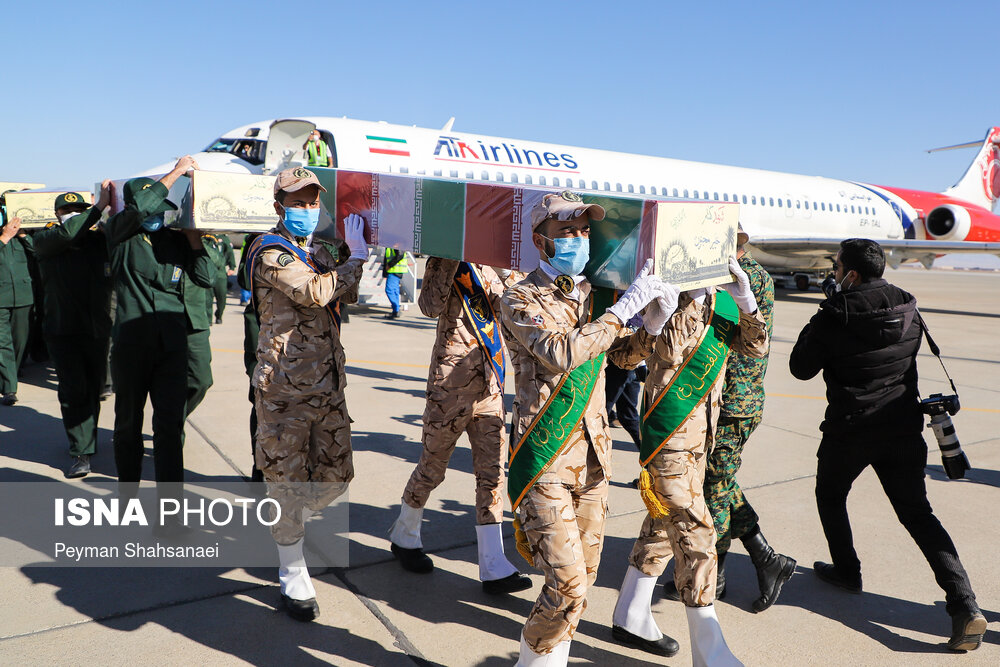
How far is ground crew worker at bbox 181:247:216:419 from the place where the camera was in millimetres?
4703

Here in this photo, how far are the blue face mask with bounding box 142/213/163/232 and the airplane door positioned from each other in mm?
10376

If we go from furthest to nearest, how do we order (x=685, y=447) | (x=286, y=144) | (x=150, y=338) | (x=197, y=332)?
(x=286, y=144) → (x=197, y=332) → (x=150, y=338) → (x=685, y=447)

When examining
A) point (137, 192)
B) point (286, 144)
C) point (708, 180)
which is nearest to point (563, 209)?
point (137, 192)

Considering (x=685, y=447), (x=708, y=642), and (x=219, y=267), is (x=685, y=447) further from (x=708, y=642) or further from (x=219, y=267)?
(x=219, y=267)

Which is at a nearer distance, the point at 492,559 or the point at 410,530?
the point at 492,559

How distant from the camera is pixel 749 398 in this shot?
12.3 feet

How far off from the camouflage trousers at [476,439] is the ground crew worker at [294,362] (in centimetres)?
60

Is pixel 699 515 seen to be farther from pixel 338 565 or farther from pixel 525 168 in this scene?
pixel 525 168

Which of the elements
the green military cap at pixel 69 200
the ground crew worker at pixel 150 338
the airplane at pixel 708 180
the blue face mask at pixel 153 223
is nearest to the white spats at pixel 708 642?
the ground crew worker at pixel 150 338

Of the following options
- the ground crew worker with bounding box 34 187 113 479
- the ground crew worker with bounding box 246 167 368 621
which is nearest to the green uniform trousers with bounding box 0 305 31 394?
the ground crew worker with bounding box 34 187 113 479

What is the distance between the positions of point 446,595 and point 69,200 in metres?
4.17

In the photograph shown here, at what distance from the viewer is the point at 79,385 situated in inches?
225

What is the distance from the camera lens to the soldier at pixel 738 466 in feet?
12.1

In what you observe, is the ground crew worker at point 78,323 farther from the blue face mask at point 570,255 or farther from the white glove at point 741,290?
the white glove at point 741,290
